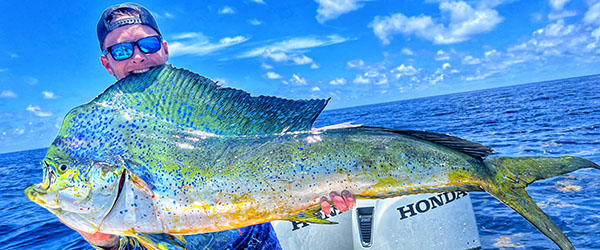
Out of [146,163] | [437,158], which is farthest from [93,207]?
[437,158]

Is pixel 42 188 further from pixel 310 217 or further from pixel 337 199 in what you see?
pixel 337 199

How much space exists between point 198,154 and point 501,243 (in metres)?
5.76

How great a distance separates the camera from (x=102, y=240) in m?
2.41

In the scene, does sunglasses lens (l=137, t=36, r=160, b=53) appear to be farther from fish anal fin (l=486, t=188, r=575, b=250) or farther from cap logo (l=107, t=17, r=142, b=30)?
fish anal fin (l=486, t=188, r=575, b=250)

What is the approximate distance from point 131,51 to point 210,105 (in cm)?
62

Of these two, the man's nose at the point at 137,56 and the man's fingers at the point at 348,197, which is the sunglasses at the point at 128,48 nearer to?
the man's nose at the point at 137,56

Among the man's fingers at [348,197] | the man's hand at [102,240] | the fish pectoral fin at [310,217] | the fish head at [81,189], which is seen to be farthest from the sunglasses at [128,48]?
the man's fingers at [348,197]

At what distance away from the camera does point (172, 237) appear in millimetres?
2115

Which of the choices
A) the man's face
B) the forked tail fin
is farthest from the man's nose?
the forked tail fin

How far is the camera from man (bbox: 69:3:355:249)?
7.85 feet

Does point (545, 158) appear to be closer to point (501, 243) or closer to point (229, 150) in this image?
point (229, 150)

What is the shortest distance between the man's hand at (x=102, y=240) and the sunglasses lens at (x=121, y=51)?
3.70 feet

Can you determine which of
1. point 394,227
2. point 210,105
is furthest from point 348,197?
point 394,227

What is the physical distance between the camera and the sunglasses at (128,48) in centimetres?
239
